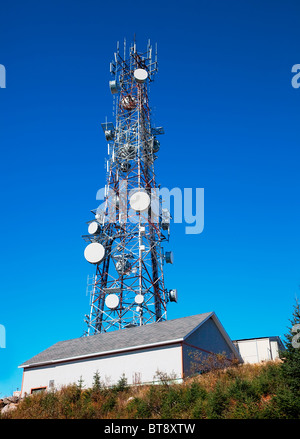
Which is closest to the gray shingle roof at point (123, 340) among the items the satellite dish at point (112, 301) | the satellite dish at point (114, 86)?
the satellite dish at point (112, 301)

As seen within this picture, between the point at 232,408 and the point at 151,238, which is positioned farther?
the point at 151,238

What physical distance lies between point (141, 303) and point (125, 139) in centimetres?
1712

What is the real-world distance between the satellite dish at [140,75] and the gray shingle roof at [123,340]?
26719 millimetres

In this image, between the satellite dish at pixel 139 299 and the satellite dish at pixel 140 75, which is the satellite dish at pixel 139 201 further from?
the satellite dish at pixel 140 75

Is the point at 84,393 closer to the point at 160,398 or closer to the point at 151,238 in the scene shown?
the point at 160,398

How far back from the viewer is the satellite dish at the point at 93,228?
39.9 m

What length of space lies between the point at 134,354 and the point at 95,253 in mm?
13845

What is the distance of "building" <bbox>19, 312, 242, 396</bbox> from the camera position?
77.5 feet

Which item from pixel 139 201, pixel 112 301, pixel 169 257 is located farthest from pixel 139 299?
pixel 139 201

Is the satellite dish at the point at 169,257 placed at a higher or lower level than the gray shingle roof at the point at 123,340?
higher

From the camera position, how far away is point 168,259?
130 ft

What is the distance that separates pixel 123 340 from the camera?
2669 centimetres

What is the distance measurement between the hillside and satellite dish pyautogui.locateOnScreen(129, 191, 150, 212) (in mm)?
17583
